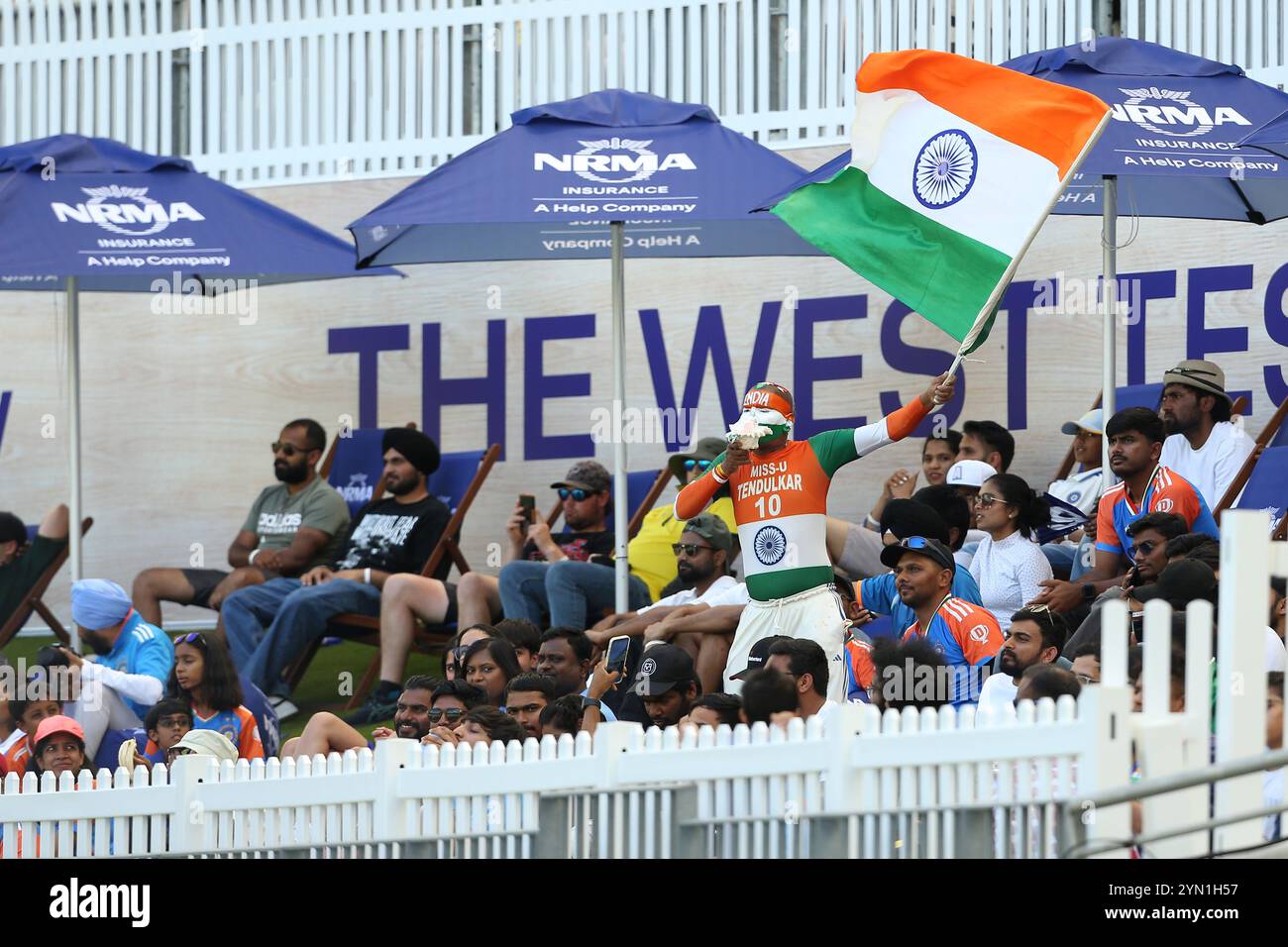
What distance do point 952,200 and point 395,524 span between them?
4474 mm

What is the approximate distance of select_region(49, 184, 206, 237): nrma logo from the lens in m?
10.9

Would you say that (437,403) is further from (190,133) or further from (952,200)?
(952,200)

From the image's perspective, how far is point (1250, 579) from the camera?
18.4ft

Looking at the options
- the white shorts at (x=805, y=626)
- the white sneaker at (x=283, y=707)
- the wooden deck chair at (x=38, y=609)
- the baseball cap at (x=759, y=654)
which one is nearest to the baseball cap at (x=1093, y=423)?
the white shorts at (x=805, y=626)

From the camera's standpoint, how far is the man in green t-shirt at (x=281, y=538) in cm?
1195

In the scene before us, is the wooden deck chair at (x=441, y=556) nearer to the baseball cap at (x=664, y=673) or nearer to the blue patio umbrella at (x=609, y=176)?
the blue patio umbrella at (x=609, y=176)

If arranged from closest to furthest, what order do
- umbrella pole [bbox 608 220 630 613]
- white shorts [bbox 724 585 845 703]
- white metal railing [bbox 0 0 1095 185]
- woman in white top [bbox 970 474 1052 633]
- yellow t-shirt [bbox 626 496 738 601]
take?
1. white shorts [bbox 724 585 845 703]
2. woman in white top [bbox 970 474 1052 633]
3. umbrella pole [bbox 608 220 630 613]
4. yellow t-shirt [bbox 626 496 738 601]
5. white metal railing [bbox 0 0 1095 185]

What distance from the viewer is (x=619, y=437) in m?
10.6

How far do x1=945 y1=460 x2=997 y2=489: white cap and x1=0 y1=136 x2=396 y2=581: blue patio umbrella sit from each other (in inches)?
128

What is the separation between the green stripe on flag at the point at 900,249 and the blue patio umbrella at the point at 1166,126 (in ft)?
2.92

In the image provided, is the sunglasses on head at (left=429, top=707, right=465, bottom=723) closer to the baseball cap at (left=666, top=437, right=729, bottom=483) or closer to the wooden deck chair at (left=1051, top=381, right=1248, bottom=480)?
the baseball cap at (left=666, top=437, right=729, bottom=483)

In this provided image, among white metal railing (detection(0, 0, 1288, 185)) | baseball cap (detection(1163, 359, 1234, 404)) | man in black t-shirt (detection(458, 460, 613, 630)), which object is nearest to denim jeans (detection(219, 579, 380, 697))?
man in black t-shirt (detection(458, 460, 613, 630))

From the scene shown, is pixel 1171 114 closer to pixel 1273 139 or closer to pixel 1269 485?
pixel 1273 139
